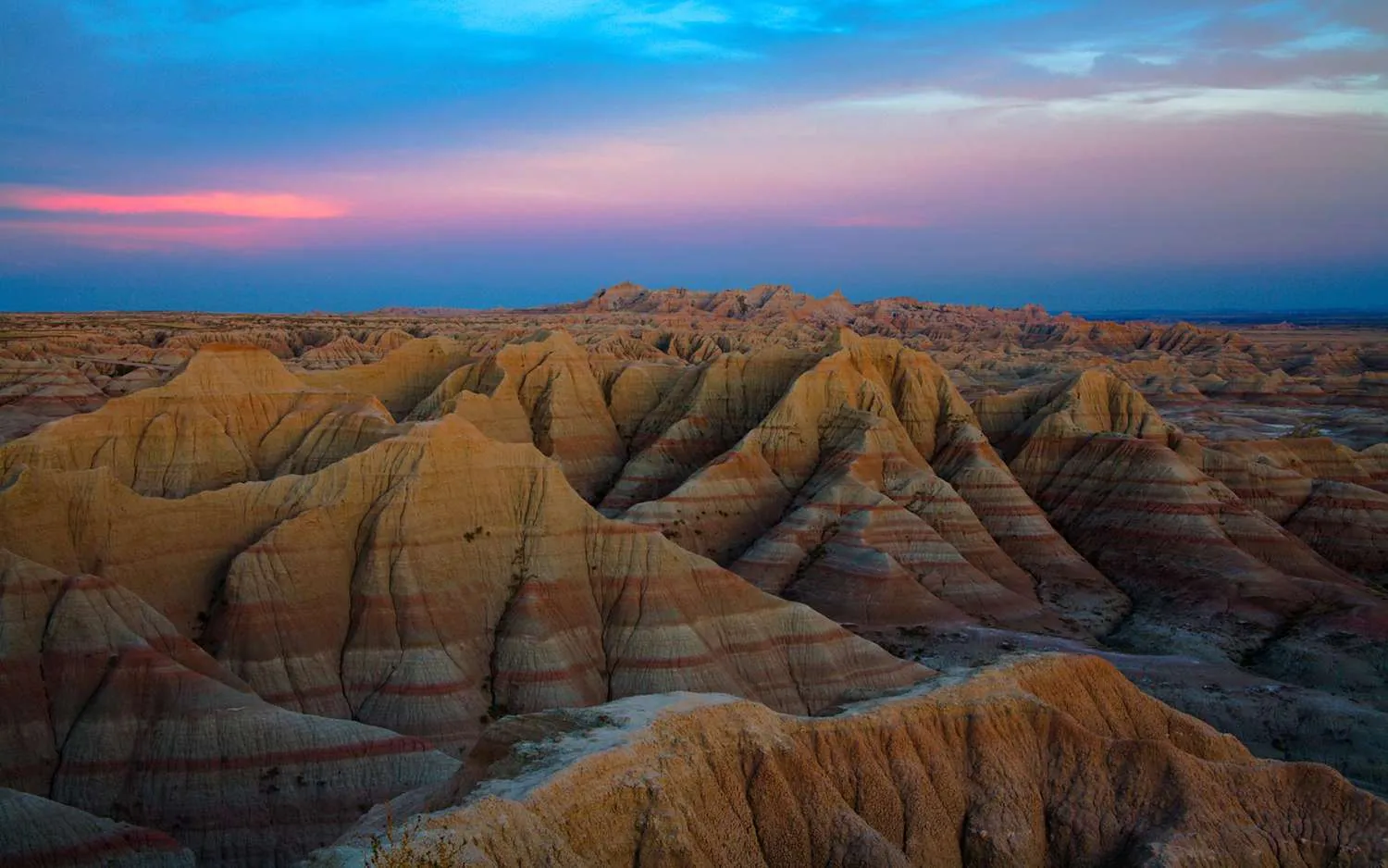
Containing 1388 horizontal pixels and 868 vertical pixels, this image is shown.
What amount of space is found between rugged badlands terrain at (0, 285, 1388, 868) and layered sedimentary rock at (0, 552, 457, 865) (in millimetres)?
117

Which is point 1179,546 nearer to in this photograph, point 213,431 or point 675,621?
point 675,621

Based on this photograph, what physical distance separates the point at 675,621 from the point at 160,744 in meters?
21.1

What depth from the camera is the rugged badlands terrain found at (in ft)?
89.2

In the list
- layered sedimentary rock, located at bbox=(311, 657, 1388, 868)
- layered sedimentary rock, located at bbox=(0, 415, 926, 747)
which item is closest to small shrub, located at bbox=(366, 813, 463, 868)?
layered sedimentary rock, located at bbox=(311, 657, 1388, 868)

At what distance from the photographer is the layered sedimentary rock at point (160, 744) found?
32.3 m

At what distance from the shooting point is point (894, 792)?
92.2 feet

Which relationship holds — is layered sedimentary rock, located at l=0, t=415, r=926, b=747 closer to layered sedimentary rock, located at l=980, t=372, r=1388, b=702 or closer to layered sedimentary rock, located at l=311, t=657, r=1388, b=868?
layered sedimentary rock, located at l=311, t=657, r=1388, b=868

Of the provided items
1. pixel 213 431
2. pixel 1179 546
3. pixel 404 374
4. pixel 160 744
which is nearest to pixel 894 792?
pixel 160 744

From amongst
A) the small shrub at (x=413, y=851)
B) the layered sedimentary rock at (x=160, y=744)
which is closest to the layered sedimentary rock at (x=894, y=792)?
the small shrub at (x=413, y=851)

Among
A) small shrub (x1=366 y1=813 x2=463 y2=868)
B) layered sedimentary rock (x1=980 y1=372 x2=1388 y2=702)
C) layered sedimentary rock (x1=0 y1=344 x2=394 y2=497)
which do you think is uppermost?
layered sedimentary rock (x1=0 y1=344 x2=394 y2=497)

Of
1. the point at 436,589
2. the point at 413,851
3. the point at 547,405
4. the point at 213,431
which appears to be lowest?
the point at 436,589

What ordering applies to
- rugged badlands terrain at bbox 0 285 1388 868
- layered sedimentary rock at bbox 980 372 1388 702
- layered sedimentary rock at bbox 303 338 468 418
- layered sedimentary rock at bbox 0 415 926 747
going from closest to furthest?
1. rugged badlands terrain at bbox 0 285 1388 868
2. layered sedimentary rock at bbox 0 415 926 747
3. layered sedimentary rock at bbox 980 372 1388 702
4. layered sedimentary rock at bbox 303 338 468 418

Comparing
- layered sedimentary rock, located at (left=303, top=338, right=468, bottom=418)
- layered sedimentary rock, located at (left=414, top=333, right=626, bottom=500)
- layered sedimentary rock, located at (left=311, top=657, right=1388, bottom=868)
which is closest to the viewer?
layered sedimentary rock, located at (left=311, top=657, right=1388, bottom=868)

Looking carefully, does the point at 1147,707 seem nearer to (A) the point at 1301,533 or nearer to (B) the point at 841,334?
(A) the point at 1301,533
